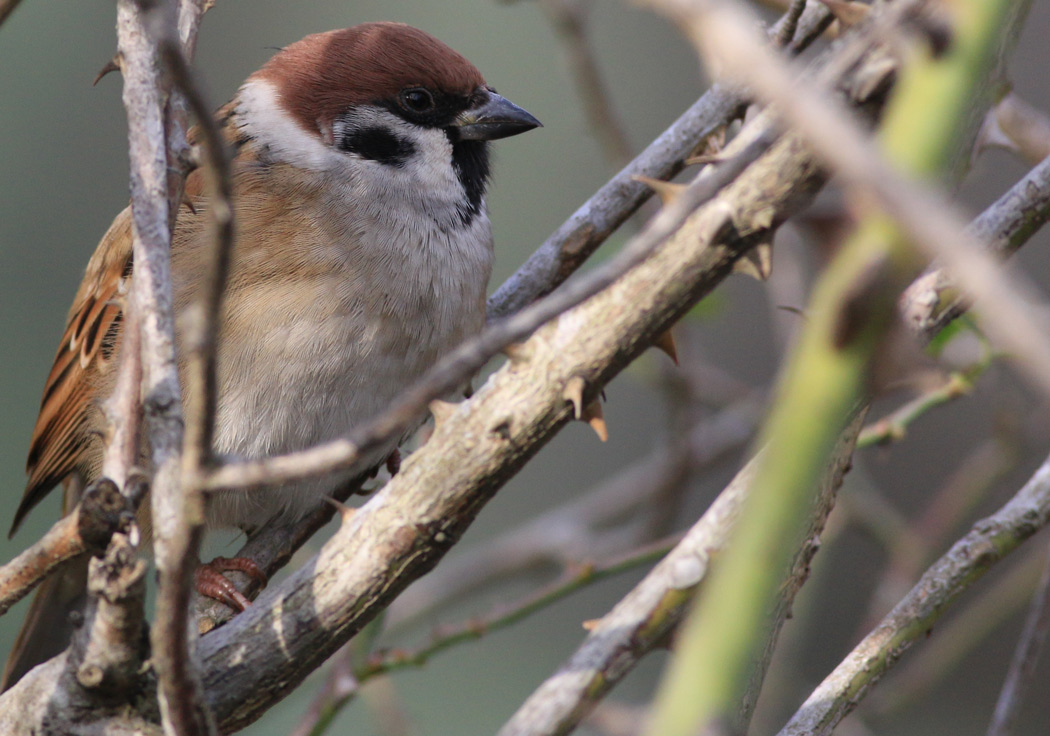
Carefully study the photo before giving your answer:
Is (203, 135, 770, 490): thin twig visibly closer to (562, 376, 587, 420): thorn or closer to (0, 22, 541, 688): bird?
(562, 376, 587, 420): thorn

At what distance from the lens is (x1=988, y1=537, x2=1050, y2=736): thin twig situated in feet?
4.86

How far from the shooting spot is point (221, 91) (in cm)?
579

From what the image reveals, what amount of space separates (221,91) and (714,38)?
573 centimetres

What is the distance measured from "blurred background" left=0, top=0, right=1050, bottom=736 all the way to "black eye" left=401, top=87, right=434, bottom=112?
3.20ft

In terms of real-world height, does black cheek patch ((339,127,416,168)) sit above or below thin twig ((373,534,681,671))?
above

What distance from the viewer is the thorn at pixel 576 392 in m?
1.00

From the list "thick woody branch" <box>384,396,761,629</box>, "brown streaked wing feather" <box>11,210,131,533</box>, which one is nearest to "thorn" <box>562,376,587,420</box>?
"brown streaked wing feather" <box>11,210,131,533</box>

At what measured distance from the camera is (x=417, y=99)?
265cm

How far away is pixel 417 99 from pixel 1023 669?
1851mm

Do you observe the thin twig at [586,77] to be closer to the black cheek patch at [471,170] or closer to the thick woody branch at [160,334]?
the black cheek patch at [471,170]

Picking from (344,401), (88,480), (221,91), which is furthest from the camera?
(221,91)

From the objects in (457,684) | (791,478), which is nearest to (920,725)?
(457,684)

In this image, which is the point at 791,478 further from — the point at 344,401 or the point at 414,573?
the point at 344,401

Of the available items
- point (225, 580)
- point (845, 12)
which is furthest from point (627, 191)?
point (225, 580)
